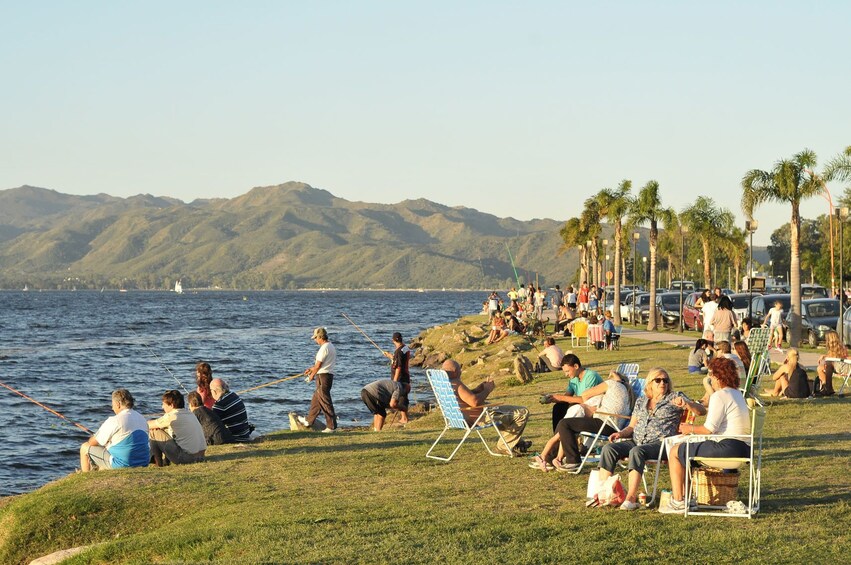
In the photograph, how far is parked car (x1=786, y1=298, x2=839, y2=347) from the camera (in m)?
30.8

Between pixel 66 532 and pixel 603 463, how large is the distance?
5250 millimetres

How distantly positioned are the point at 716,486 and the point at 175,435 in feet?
22.3

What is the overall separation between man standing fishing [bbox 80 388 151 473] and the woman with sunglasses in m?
5.72

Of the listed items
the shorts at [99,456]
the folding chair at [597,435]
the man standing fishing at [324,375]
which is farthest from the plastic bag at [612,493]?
the man standing fishing at [324,375]

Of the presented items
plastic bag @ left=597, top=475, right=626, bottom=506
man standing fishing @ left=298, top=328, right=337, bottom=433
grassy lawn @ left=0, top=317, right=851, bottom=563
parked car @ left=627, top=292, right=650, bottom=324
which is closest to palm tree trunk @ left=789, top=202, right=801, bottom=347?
grassy lawn @ left=0, top=317, right=851, bottom=563

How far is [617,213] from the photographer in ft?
171

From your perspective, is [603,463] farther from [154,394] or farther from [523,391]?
[154,394]

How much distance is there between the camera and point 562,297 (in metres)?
50.1

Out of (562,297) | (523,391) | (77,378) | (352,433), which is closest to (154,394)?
(77,378)

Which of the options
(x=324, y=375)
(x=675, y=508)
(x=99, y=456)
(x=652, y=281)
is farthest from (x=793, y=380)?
(x=652, y=281)

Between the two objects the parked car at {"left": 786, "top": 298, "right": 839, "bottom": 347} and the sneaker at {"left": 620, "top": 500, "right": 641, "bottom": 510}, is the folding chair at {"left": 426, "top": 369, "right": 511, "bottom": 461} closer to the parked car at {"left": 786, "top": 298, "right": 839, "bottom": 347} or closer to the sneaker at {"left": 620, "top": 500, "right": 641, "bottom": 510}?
the sneaker at {"left": 620, "top": 500, "right": 641, "bottom": 510}

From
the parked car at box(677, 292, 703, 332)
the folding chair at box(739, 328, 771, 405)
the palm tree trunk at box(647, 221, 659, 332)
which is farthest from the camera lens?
the palm tree trunk at box(647, 221, 659, 332)

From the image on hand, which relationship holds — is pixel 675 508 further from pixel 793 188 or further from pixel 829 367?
pixel 793 188

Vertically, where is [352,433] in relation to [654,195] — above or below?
below
